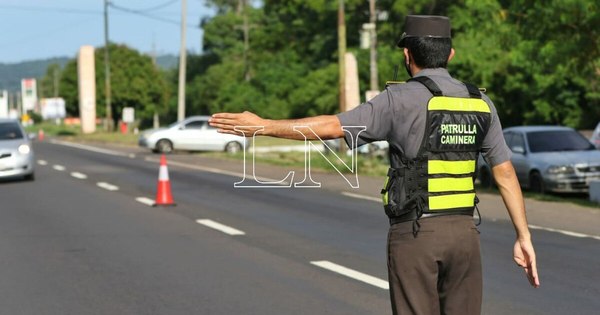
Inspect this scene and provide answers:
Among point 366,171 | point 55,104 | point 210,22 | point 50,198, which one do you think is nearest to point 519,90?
point 366,171

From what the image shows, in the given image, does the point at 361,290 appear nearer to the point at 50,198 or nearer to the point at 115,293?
the point at 115,293

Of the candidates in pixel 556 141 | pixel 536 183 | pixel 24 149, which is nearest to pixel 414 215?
pixel 536 183

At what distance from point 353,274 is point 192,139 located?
3402 centimetres

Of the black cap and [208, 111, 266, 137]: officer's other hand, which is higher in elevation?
the black cap

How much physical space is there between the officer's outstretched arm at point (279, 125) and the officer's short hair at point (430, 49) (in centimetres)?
49

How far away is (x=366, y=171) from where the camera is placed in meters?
27.4

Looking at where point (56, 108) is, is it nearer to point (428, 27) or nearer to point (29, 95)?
point (29, 95)

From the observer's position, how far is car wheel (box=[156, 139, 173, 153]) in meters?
43.0

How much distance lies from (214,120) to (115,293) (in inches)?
188

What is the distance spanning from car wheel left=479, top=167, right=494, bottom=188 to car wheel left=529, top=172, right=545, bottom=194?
138 centimetres

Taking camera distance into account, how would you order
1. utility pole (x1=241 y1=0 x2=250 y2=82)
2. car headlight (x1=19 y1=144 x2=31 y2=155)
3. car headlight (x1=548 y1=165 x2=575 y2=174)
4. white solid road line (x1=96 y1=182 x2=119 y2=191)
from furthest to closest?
utility pole (x1=241 y1=0 x2=250 y2=82), car headlight (x1=19 y1=144 x2=31 y2=155), white solid road line (x1=96 y1=182 x2=119 y2=191), car headlight (x1=548 y1=165 x2=575 y2=174)

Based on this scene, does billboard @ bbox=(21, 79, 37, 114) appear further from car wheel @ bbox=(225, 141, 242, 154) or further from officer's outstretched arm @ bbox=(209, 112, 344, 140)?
officer's outstretched arm @ bbox=(209, 112, 344, 140)

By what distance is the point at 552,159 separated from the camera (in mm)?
18984

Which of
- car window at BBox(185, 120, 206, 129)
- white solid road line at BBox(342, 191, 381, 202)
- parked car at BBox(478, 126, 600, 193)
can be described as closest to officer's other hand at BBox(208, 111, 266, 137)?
white solid road line at BBox(342, 191, 381, 202)
